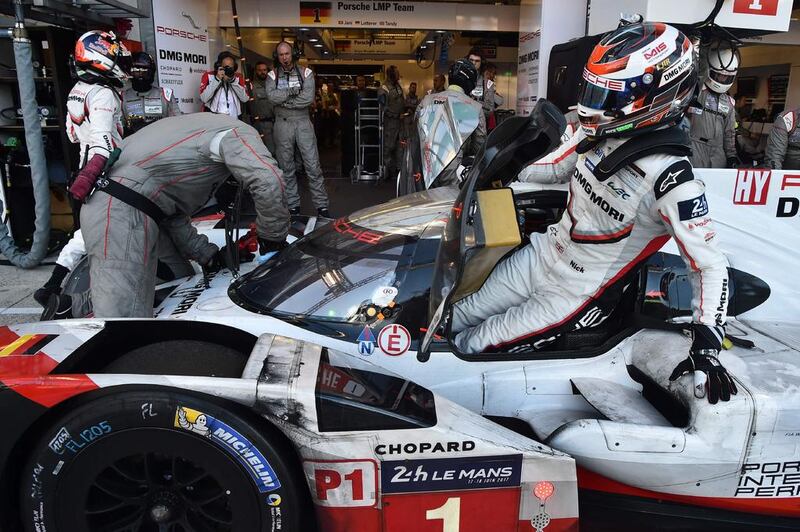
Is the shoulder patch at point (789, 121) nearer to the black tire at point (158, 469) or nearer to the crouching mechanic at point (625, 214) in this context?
the crouching mechanic at point (625, 214)

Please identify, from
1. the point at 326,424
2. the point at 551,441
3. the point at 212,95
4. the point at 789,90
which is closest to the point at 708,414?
the point at 551,441

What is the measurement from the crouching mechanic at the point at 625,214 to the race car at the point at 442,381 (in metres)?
0.11

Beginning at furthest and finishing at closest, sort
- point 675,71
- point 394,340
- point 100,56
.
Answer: point 100,56
point 394,340
point 675,71

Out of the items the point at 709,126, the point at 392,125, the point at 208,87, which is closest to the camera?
the point at 709,126

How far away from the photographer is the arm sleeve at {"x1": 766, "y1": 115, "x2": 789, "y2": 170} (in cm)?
673

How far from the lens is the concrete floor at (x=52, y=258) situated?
14.8 ft

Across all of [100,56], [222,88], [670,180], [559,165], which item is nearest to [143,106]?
[222,88]

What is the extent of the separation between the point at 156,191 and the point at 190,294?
0.60 metres

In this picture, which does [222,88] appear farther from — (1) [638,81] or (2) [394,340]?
(1) [638,81]

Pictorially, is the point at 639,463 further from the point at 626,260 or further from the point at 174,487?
the point at 174,487

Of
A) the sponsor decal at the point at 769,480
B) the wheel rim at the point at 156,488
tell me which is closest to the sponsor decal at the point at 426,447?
the wheel rim at the point at 156,488

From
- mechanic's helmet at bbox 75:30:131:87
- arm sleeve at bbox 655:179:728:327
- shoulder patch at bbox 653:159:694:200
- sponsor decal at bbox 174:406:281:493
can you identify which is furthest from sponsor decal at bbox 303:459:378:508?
mechanic's helmet at bbox 75:30:131:87

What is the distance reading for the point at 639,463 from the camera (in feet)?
6.19

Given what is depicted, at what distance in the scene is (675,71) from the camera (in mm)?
2082
